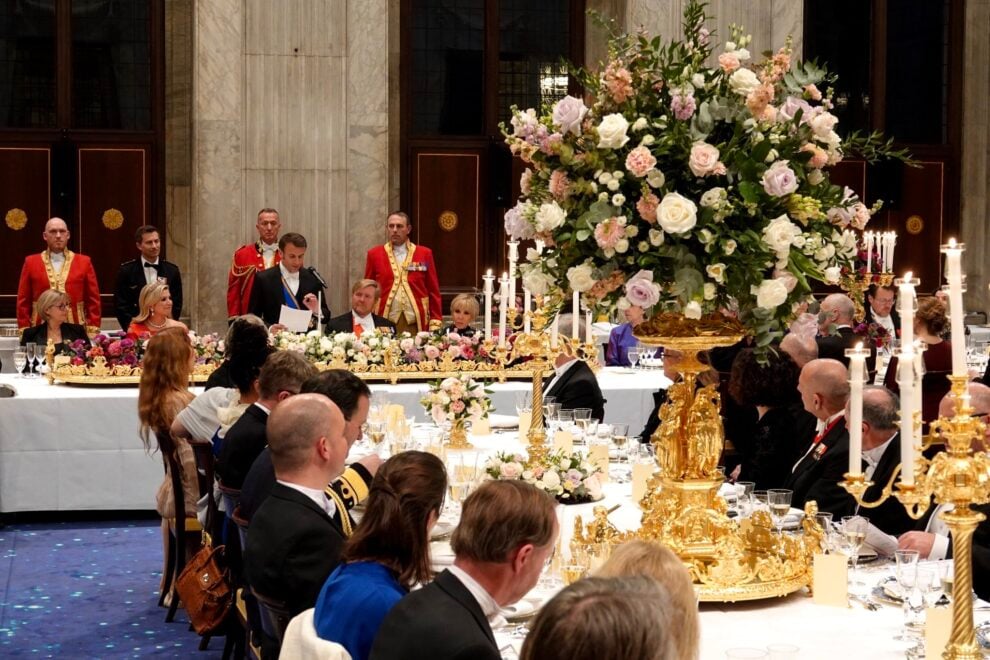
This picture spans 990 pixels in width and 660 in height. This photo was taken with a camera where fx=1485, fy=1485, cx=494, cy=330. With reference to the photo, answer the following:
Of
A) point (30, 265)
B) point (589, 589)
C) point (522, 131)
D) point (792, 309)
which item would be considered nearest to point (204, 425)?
point (522, 131)

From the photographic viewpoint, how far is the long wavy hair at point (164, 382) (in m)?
6.54

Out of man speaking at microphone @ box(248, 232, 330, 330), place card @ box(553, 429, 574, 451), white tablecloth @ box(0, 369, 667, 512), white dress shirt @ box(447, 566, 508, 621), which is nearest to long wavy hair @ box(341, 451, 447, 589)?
white dress shirt @ box(447, 566, 508, 621)

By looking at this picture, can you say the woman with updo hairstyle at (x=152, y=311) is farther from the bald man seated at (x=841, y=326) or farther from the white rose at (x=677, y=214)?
the white rose at (x=677, y=214)

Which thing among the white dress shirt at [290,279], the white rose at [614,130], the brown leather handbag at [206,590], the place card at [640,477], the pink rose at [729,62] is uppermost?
the pink rose at [729,62]

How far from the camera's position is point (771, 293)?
378 centimetres

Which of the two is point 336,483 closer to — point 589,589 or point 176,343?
point 176,343

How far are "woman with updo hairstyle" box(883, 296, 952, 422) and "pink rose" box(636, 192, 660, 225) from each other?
4035mm

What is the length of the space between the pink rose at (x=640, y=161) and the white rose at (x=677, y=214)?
0.30 feet

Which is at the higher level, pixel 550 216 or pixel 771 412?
pixel 550 216

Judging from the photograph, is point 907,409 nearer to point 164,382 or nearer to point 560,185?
point 560,185

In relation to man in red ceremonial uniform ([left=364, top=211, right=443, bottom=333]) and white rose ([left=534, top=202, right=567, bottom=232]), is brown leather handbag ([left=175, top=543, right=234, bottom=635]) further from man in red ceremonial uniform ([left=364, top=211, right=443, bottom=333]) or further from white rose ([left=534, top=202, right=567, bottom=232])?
man in red ceremonial uniform ([left=364, top=211, right=443, bottom=333])

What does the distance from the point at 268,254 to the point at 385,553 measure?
894 cm

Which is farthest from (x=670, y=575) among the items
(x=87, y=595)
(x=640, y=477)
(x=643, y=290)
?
(x=87, y=595)

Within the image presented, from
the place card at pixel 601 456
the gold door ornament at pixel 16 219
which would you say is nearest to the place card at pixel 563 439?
the place card at pixel 601 456
